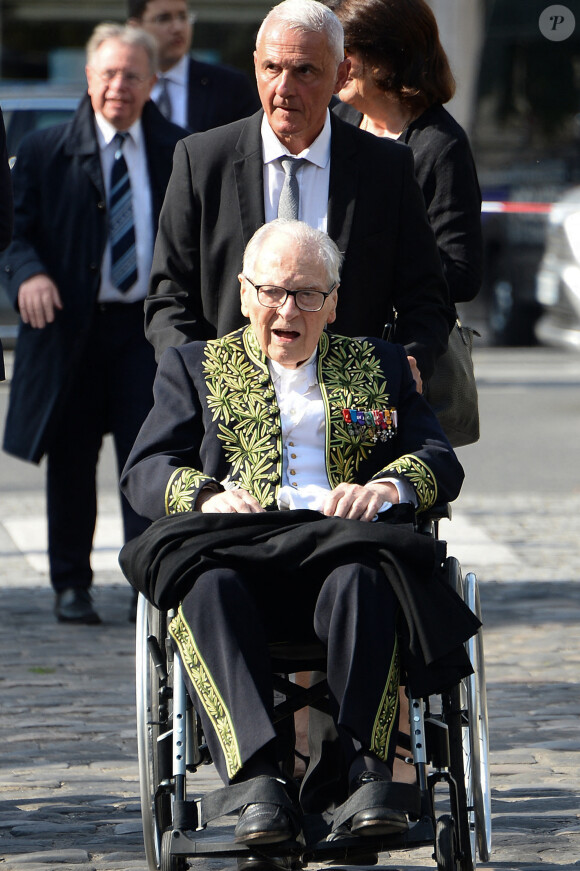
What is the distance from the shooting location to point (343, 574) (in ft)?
12.2

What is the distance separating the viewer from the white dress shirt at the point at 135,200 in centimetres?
679

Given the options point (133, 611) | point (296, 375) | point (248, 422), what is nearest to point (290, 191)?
point (296, 375)

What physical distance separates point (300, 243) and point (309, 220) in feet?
1.88

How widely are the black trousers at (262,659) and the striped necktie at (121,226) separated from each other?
3.16m

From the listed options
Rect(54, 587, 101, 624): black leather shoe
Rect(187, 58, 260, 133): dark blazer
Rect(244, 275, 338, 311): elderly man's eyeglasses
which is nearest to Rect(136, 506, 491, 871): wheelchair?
Rect(244, 275, 338, 311): elderly man's eyeglasses

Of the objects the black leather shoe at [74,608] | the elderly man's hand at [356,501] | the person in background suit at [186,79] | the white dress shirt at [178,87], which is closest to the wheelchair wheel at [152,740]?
the elderly man's hand at [356,501]

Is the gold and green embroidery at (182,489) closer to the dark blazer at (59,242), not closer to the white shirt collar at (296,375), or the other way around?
the white shirt collar at (296,375)

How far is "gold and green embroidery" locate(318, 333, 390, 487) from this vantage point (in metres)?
4.09

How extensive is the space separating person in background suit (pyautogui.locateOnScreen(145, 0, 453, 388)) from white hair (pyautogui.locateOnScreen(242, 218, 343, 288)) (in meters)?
0.43

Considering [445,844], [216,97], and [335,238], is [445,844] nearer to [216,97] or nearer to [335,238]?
[335,238]

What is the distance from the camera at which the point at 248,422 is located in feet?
13.4

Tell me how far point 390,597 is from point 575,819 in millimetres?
1125

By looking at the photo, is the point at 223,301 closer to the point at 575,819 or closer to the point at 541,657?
the point at 575,819

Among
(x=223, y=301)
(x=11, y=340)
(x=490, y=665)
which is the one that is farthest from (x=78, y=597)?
(x=11, y=340)
